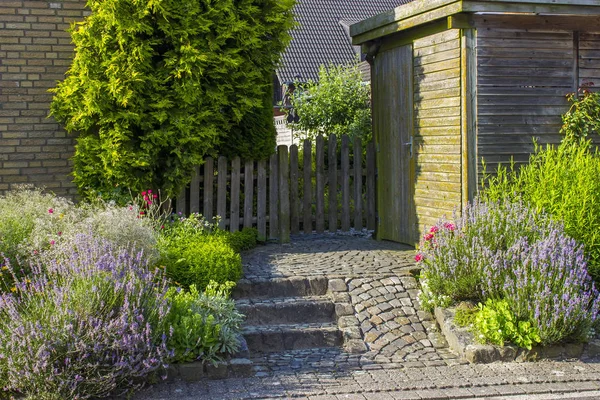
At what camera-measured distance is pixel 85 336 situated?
559 cm

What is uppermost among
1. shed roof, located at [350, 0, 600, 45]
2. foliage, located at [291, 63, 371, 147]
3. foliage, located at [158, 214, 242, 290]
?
shed roof, located at [350, 0, 600, 45]

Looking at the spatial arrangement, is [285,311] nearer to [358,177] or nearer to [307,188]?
[307,188]

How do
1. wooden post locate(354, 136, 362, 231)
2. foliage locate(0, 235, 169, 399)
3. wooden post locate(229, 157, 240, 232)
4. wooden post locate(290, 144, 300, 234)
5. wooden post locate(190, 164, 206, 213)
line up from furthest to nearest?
1. wooden post locate(354, 136, 362, 231)
2. wooden post locate(290, 144, 300, 234)
3. wooden post locate(229, 157, 240, 232)
4. wooden post locate(190, 164, 206, 213)
5. foliage locate(0, 235, 169, 399)

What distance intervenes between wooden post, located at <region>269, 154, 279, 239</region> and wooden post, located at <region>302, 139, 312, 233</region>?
2.30ft

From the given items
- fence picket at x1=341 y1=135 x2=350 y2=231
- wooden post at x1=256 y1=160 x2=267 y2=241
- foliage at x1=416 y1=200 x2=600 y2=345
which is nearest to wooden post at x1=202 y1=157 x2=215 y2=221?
wooden post at x1=256 y1=160 x2=267 y2=241

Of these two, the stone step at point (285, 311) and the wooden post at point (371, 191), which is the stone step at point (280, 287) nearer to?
the stone step at point (285, 311)

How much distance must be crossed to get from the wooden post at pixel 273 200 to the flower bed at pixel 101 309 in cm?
256

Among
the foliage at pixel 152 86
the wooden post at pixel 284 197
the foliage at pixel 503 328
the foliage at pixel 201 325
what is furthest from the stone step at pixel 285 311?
the wooden post at pixel 284 197

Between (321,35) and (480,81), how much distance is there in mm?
20555

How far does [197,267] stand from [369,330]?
1879 millimetres

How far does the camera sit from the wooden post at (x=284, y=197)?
34.3 ft

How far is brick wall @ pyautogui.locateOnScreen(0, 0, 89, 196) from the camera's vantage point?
9.54m

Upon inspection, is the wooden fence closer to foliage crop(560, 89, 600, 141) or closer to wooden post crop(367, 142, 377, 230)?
wooden post crop(367, 142, 377, 230)

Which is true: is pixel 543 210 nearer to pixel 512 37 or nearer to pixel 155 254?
pixel 512 37
